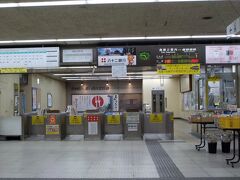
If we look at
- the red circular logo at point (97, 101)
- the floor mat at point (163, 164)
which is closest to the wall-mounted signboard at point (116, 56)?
the floor mat at point (163, 164)

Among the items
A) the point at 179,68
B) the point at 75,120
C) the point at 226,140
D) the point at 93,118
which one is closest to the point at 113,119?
the point at 93,118

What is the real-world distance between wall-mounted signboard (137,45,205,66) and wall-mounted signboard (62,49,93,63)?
1427mm

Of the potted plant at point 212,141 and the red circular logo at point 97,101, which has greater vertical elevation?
the red circular logo at point 97,101

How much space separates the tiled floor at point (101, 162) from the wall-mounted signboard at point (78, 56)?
250 centimetres

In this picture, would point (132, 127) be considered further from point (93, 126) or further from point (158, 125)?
point (93, 126)

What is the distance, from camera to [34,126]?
45.6 feet

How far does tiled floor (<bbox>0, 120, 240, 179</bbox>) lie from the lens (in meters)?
6.59

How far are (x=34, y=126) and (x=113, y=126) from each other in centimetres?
295

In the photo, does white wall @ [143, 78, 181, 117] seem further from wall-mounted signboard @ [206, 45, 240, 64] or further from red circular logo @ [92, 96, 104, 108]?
wall-mounted signboard @ [206, 45, 240, 64]

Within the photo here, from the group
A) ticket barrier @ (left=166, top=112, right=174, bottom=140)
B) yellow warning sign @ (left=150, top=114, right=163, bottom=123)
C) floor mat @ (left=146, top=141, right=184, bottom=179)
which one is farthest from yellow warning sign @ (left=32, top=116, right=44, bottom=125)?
floor mat @ (left=146, top=141, right=184, bottom=179)

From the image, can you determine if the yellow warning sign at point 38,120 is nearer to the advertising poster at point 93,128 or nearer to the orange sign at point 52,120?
the orange sign at point 52,120

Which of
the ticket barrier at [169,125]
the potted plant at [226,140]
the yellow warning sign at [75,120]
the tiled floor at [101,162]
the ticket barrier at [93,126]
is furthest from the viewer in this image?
the yellow warning sign at [75,120]

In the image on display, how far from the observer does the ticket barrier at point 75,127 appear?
44.2 feet

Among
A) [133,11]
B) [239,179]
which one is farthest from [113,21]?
[239,179]
